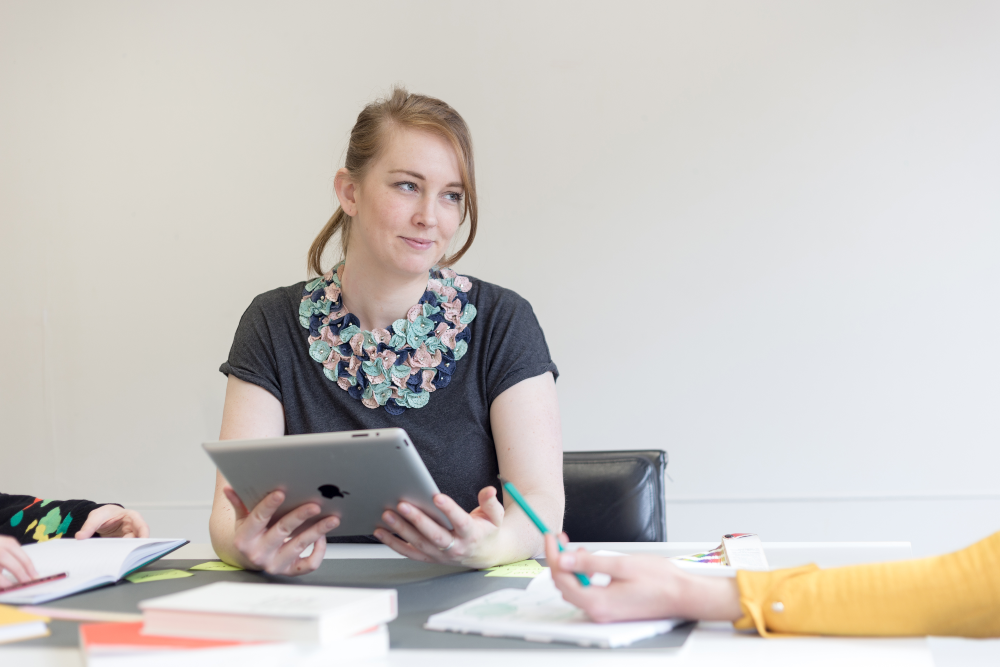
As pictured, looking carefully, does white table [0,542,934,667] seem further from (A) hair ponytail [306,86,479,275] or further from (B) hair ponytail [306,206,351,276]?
(B) hair ponytail [306,206,351,276]

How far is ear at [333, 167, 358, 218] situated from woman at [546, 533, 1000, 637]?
104 centimetres

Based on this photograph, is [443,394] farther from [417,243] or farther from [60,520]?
[60,520]

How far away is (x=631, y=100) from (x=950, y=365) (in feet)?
4.14

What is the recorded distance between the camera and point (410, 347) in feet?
5.01

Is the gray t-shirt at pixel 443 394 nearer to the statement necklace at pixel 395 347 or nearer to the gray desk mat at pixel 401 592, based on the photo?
the statement necklace at pixel 395 347

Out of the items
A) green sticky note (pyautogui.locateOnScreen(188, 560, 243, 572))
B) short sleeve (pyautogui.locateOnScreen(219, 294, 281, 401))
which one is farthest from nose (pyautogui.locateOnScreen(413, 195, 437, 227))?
green sticky note (pyautogui.locateOnScreen(188, 560, 243, 572))

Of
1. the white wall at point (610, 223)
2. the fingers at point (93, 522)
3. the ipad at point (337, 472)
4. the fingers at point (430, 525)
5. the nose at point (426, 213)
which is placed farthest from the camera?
the white wall at point (610, 223)

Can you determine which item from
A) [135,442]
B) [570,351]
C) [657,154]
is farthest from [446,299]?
[135,442]

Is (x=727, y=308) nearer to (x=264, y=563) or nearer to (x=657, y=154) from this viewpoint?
(x=657, y=154)

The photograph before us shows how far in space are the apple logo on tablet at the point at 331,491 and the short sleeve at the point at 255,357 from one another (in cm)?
53

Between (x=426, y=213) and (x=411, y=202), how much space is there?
0.04 metres

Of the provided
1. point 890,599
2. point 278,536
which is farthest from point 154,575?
point 890,599

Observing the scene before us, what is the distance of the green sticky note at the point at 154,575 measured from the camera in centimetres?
112

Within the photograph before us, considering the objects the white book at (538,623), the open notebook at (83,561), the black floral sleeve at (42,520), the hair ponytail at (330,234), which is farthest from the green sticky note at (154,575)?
the hair ponytail at (330,234)
